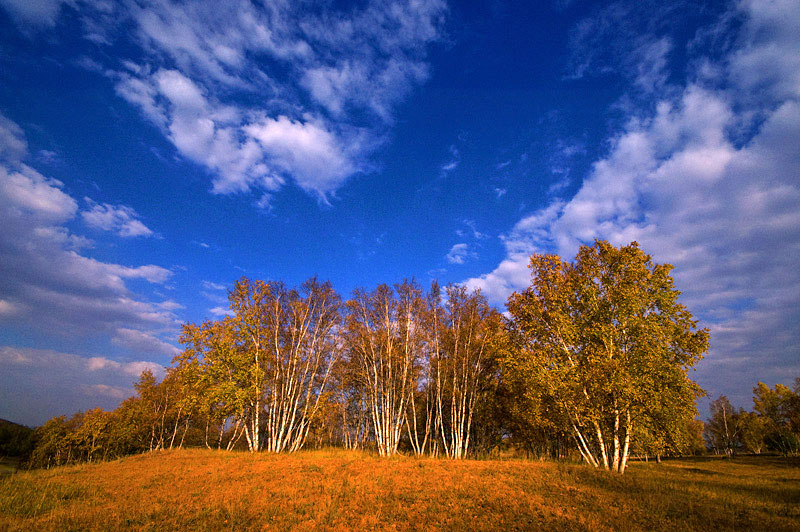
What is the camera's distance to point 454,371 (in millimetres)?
30172

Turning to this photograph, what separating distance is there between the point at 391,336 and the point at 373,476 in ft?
49.2

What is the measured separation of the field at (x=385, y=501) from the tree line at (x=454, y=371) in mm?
4280

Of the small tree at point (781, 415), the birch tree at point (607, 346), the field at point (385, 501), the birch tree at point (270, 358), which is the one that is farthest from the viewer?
the small tree at point (781, 415)

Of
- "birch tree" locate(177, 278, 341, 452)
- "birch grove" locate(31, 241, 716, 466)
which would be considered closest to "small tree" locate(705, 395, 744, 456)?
"birch grove" locate(31, 241, 716, 466)

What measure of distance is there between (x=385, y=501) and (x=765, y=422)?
7806cm

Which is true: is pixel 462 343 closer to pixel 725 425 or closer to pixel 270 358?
pixel 270 358

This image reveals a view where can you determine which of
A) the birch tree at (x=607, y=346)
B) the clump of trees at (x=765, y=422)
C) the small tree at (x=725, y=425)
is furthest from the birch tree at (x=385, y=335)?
the small tree at (x=725, y=425)

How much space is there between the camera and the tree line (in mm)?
19172

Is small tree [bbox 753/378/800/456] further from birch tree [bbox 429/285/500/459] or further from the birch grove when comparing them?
birch tree [bbox 429/285/500/459]

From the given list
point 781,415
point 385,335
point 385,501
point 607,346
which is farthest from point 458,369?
point 781,415

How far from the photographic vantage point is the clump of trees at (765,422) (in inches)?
1920

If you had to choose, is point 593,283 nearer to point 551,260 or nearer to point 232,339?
Answer: point 551,260

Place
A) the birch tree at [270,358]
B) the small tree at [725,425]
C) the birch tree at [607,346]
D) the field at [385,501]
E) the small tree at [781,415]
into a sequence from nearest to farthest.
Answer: the field at [385,501], the birch tree at [607,346], the birch tree at [270,358], the small tree at [781,415], the small tree at [725,425]

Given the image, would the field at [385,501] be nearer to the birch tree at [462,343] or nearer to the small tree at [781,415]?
the birch tree at [462,343]
